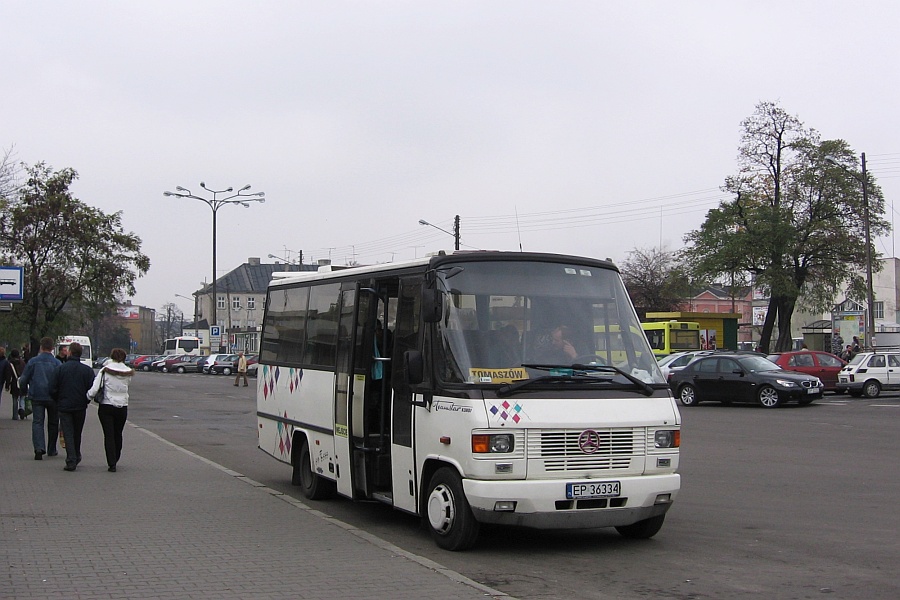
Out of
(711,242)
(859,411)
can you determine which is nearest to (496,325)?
(859,411)

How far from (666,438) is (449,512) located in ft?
6.38

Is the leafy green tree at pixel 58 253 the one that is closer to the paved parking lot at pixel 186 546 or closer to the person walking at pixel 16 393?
the person walking at pixel 16 393

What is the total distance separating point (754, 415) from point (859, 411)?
2.91 metres

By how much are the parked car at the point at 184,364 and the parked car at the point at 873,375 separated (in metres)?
54.3

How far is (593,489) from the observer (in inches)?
323

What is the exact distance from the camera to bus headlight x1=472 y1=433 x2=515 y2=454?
8.03 meters

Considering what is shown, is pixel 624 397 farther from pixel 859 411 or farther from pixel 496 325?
pixel 859 411

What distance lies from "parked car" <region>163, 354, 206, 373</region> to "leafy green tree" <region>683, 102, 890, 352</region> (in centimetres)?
3922

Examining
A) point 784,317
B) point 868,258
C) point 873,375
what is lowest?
point 873,375

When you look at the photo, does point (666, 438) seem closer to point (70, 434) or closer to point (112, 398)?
point (112, 398)

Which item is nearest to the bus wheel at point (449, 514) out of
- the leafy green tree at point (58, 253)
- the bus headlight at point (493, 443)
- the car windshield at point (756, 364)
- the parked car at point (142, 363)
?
the bus headlight at point (493, 443)

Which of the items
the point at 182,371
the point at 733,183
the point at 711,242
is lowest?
the point at 182,371

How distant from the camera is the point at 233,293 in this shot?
12788 cm

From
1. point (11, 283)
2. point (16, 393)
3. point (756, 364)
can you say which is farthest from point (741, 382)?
point (11, 283)
